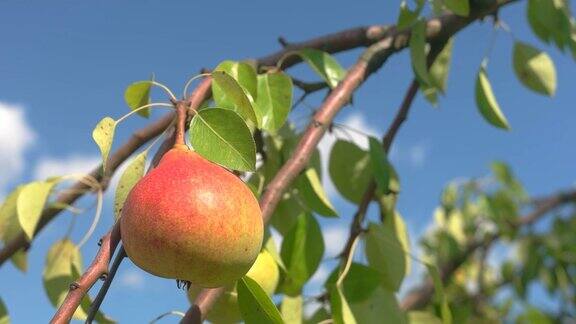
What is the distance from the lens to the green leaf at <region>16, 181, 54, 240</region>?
1.15m

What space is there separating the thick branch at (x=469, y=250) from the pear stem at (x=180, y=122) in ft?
6.45

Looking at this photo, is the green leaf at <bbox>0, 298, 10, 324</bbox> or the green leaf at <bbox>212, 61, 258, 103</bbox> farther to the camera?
the green leaf at <bbox>0, 298, 10, 324</bbox>

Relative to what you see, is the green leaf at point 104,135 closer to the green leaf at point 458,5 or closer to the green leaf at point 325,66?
the green leaf at point 325,66

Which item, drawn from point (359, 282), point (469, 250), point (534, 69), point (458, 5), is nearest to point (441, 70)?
point (534, 69)

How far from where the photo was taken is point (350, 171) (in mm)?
1309

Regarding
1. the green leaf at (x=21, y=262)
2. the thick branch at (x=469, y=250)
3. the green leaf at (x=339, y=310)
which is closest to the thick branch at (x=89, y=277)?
the green leaf at (x=339, y=310)

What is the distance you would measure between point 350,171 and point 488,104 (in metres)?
0.28

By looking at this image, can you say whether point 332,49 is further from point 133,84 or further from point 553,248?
point 553,248

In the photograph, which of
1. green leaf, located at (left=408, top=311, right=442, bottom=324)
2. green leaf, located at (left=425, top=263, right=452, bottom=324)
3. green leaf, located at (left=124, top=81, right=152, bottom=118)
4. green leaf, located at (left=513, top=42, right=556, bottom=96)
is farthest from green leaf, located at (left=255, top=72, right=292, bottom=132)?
green leaf, located at (left=513, top=42, right=556, bottom=96)

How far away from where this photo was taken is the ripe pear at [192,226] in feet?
1.97

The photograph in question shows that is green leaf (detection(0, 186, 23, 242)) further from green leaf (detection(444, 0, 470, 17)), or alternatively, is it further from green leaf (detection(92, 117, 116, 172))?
green leaf (detection(444, 0, 470, 17))

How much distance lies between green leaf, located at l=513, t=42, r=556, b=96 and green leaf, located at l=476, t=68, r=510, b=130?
14cm

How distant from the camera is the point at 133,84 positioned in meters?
0.87

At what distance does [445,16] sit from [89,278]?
3.20 ft
